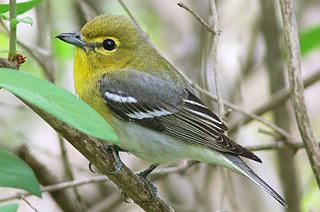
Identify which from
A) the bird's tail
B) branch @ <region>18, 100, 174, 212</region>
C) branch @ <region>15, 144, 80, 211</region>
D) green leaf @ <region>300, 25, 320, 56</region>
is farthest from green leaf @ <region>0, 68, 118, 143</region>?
green leaf @ <region>300, 25, 320, 56</region>

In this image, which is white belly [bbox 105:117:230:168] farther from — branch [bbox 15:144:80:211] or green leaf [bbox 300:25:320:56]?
green leaf [bbox 300:25:320:56]

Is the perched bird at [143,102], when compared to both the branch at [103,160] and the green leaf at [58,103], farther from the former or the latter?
the green leaf at [58,103]

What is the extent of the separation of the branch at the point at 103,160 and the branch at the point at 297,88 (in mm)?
1036

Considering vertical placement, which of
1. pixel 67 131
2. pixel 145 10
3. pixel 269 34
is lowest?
pixel 67 131

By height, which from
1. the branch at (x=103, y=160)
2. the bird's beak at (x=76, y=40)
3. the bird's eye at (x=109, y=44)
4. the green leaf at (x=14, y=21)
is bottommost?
the branch at (x=103, y=160)

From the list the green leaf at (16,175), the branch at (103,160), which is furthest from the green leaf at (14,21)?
the green leaf at (16,175)

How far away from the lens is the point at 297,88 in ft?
10.3

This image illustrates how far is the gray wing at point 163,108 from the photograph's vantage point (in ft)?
11.2

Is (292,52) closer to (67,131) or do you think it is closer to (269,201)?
(67,131)

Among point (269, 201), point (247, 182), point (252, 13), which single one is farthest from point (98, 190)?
point (252, 13)

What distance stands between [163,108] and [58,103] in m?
1.96

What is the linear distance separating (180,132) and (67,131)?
3.99 feet

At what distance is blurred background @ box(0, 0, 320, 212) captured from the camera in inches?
184

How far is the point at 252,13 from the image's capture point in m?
6.89
